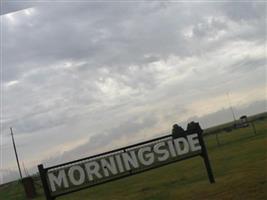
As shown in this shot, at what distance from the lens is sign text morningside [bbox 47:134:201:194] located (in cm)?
1725

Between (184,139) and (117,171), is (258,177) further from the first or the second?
(117,171)

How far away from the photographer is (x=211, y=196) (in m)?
15.3

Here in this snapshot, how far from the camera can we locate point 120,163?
17.9 m

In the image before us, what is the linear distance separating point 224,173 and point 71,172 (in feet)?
22.1

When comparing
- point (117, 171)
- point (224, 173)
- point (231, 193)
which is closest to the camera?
point (231, 193)

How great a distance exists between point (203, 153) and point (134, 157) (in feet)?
9.12

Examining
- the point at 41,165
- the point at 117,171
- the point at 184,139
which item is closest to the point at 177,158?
the point at 184,139

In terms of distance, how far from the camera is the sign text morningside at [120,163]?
1725cm

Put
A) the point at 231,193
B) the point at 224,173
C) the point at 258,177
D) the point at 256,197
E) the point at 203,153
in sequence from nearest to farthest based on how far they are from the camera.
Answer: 1. the point at 256,197
2. the point at 231,193
3. the point at 258,177
4. the point at 203,153
5. the point at 224,173

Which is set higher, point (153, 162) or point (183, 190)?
point (153, 162)

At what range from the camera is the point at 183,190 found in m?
18.2

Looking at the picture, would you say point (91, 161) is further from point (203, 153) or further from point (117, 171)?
point (203, 153)

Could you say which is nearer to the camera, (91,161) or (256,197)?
(256,197)

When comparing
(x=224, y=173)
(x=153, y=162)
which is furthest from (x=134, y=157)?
(x=224, y=173)
